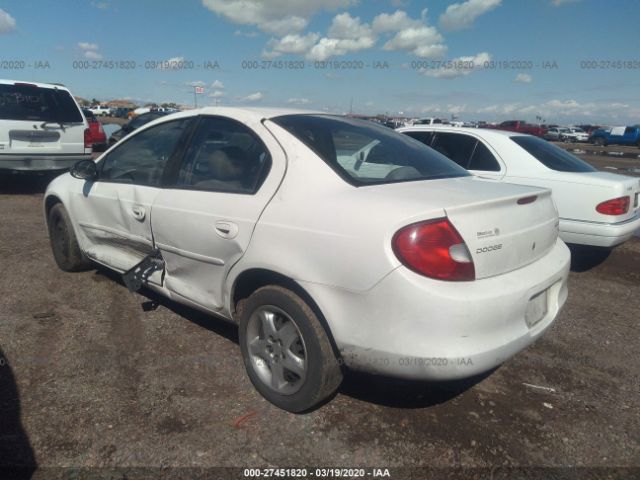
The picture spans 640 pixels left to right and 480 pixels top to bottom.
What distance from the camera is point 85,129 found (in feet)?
26.3

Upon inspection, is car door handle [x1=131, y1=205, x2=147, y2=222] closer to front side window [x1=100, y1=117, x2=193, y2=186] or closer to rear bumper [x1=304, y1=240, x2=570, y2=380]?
front side window [x1=100, y1=117, x2=193, y2=186]

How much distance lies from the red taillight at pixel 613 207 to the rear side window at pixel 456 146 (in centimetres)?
147

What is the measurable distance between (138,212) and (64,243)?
1.54 metres

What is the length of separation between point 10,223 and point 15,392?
14.7 feet

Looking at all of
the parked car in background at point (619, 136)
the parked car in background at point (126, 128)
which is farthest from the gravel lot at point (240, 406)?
the parked car in background at point (619, 136)

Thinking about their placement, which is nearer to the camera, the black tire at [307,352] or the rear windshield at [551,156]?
the black tire at [307,352]

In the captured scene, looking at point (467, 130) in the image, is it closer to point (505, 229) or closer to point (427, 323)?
point (505, 229)

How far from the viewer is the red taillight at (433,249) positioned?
6.55 feet

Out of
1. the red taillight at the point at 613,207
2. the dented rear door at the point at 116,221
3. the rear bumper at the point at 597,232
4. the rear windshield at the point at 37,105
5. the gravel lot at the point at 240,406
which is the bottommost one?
the gravel lot at the point at 240,406

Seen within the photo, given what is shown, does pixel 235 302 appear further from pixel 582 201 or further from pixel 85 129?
pixel 85 129

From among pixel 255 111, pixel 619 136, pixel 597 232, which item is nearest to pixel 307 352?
pixel 255 111

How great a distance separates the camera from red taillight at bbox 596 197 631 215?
4500mm

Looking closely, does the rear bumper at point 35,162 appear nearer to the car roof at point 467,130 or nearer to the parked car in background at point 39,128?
the parked car in background at point 39,128

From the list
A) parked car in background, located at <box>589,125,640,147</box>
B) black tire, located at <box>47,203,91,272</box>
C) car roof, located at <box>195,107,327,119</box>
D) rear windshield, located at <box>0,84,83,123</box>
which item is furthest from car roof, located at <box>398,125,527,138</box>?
parked car in background, located at <box>589,125,640,147</box>
